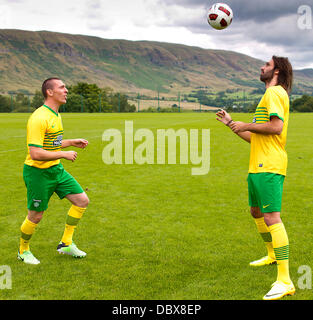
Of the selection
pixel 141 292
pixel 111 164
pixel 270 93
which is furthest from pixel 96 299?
pixel 111 164

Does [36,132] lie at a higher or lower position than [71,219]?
higher

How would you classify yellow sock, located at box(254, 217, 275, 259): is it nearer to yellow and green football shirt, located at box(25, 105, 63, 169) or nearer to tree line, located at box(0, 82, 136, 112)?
yellow and green football shirt, located at box(25, 105, 63, 169)

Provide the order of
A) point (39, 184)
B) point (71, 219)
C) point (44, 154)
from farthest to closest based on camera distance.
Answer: point (71, 219), point (39, 184), point (44, 154)

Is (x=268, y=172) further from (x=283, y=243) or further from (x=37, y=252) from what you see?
(x=37, y=252)

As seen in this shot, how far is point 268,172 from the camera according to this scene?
4.17 meters

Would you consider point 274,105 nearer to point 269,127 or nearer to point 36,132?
point 269,127

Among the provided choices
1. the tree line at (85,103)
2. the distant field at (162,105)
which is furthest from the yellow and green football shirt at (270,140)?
the distant field at (162,105)

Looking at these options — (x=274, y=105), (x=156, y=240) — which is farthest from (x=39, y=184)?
(x=274, y=105)

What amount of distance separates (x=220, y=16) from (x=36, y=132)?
3.47m

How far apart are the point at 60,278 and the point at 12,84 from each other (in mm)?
212327

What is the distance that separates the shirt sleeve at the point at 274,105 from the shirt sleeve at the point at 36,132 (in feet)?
8.77

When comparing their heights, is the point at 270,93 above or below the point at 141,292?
above

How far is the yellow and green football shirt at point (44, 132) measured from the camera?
15.5 feet

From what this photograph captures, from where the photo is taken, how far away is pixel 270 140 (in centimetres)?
423
